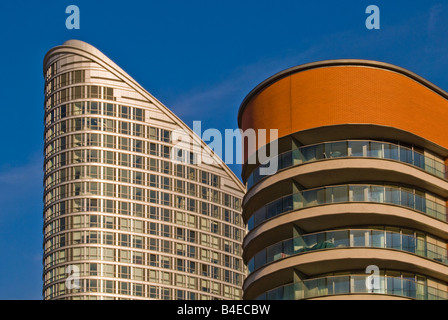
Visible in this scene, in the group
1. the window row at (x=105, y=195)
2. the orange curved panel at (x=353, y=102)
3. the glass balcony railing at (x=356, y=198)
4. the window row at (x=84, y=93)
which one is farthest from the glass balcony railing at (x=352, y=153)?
the window row at (x=84, y=93)

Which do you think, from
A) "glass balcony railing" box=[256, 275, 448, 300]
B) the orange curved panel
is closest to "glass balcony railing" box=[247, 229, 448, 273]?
"glass balcony railing" box=[256, 275, 448, 300]

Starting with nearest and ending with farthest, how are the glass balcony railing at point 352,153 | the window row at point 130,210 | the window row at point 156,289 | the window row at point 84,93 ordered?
the glass balcony railing at point 352,153 → the window row at point 156,289 → the window row at point 130,210 → the window row at point 84,93

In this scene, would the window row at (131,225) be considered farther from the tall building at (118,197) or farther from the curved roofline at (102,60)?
the curved roofline at (102,60)

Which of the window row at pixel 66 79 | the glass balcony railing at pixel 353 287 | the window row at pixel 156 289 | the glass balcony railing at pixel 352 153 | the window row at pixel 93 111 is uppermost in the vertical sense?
the window row at pixel 66 79

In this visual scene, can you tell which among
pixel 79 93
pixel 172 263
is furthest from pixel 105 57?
pixel 172 263

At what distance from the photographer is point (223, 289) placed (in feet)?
484

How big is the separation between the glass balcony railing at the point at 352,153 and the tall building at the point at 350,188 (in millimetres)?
66

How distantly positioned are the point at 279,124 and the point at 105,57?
85.8m

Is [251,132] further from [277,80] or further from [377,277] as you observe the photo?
[377,277]

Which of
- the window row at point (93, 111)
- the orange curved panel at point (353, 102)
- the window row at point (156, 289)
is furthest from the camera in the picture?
the window row at point (93, 111)

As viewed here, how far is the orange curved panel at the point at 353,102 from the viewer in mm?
59344

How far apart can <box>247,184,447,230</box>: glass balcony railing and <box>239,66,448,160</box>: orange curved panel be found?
165 inches

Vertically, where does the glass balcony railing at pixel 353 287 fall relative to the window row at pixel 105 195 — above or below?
below

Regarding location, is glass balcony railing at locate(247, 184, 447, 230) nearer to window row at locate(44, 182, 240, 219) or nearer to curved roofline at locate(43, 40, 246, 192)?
window row at locate(44, 182, 240, 219)
